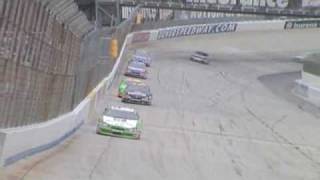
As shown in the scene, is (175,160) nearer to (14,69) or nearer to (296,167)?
(296,167)

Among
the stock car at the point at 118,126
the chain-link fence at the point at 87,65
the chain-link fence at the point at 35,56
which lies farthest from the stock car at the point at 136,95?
the chain-link fence at the point at 35,56

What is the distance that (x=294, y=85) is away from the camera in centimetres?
6875

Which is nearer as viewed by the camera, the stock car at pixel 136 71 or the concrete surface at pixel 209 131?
the concrete surface at pixel 209 131

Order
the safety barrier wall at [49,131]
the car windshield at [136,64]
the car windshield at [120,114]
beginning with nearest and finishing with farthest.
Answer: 1. the safety barrier wall at [49,131]
2. the car windshield at [120,114]
3. the car windshield at [136,64]

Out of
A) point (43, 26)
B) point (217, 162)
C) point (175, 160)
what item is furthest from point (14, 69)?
point (217, 162)

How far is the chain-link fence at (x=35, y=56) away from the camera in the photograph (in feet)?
53.6

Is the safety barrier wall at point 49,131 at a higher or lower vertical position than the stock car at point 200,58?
lower

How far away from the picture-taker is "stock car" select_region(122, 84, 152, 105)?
4775 cm

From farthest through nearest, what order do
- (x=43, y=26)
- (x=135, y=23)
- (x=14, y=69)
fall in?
(x=135, y=23), (x=43, y=26), (x=14, y=69)

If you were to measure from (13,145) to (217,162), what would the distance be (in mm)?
11005

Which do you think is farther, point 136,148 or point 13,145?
point 136,148

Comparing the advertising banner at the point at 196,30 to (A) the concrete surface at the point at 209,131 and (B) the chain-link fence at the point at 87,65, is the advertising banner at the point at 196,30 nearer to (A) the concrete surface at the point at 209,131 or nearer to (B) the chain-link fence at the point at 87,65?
(A) the concrete surface at the point at 209,131

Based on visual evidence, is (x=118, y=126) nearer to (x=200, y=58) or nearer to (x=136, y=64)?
(x=136, y=64)

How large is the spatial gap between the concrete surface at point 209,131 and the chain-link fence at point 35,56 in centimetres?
139
